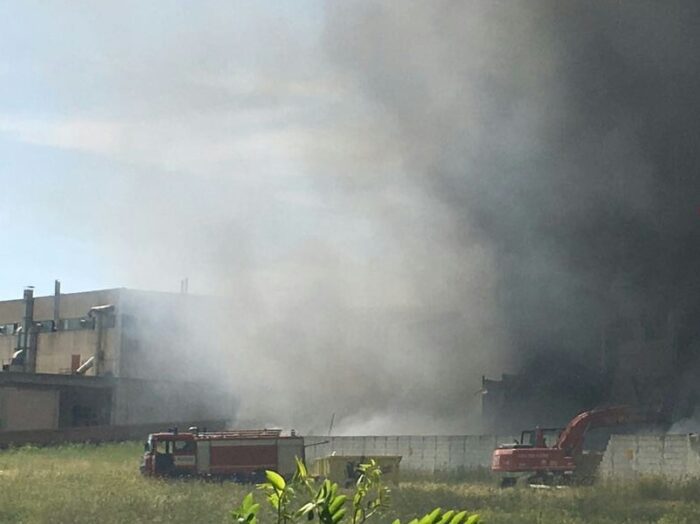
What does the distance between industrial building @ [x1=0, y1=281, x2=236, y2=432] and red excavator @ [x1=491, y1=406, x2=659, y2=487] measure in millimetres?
33835

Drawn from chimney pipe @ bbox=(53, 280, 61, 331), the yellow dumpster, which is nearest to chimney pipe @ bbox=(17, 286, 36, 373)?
chimney pipe @ bbox=(53, 280, 61, 331)

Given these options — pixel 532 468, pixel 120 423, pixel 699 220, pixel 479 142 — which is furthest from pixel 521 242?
pixel 120 423

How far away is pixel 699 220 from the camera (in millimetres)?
50438

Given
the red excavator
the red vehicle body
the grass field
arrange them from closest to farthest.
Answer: the grass field, the red excavator, the red vehicle body

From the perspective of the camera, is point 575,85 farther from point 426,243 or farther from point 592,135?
point 426,243

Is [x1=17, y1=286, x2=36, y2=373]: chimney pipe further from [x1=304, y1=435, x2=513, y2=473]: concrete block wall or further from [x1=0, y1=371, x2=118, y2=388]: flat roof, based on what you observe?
[x1=304, y1=435, x2=513, y2=473]: concrete block wall

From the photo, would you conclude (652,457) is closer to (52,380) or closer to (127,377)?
(52,380)

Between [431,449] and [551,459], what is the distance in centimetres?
636

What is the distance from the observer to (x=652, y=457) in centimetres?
3316

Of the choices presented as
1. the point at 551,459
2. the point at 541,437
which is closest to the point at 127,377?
the point at 541,437

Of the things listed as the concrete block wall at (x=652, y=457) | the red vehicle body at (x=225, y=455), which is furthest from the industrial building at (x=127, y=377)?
the concrete block wall at (x=652, y=457)

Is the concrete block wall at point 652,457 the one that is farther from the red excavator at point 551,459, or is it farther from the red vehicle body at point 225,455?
the red vehicle body at point 225,455

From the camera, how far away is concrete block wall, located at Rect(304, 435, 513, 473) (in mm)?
40469

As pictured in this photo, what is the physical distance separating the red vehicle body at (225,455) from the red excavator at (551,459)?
21.6 feet
